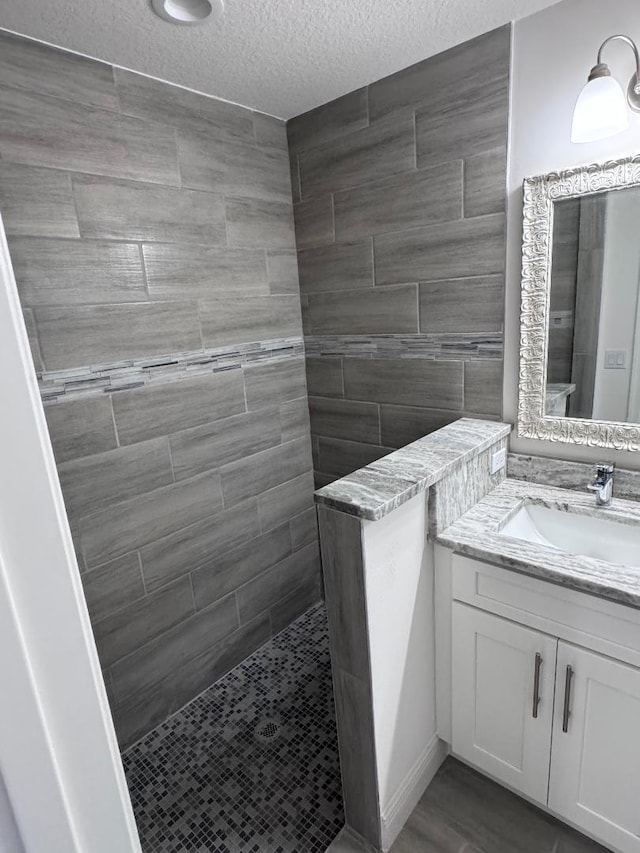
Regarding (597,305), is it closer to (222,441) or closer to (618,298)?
(618,298)

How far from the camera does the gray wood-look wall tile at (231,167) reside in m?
1.77

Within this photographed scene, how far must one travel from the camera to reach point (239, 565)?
213 centimetres

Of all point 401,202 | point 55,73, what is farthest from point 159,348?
point 401,202

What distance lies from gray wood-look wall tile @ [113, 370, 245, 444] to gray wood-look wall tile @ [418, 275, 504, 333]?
83cm

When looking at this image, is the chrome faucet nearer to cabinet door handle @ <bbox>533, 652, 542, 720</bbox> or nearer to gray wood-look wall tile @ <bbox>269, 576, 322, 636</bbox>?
cabinet door handle @ <bbox>533, 652, 542, 720</bbox>

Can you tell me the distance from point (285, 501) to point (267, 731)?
96 cm

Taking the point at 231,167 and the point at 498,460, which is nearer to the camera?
the point at 498,460

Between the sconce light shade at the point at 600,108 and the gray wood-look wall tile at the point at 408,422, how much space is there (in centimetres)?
98

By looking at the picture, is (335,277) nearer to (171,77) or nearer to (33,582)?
(171,77)

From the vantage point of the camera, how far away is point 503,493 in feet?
5.49

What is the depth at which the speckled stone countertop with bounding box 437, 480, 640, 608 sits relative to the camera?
1.16 meters

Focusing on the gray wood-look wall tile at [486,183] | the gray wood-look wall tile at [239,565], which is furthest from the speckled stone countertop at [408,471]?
the gray wood-look wall tile at [239,565]

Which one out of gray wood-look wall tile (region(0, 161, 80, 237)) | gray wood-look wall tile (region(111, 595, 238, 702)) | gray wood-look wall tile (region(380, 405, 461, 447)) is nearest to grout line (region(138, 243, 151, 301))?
gray wood-look wall tile (region(0, 161, 80, 237))

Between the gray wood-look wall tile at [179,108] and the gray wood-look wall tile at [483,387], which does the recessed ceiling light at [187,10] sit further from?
the gray wood-look wall tile at [483,387]
